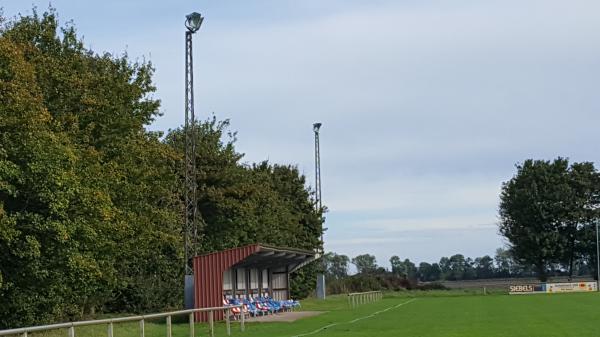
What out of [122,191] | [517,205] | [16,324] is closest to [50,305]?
[16,324]

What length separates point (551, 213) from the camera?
278 feet

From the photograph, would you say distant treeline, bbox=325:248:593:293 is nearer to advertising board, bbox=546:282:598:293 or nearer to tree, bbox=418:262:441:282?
tree, bbox=418:262:441:282

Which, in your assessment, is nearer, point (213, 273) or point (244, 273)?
point (213, 273)

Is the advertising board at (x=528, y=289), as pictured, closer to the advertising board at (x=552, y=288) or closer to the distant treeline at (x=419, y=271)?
the advertising board at (x=552, y=288)

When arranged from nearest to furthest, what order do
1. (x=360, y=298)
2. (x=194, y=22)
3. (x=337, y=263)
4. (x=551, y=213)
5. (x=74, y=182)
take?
(x=74, y=182) → (x=194, y=22) → (x=360, y=298) → (x=551, y=213) → (x=337, y=263)

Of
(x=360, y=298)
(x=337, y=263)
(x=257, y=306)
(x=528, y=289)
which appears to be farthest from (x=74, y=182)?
(x=337, y=263)

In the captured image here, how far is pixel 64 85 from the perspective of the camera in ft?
92.2

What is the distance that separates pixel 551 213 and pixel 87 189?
6900 cm

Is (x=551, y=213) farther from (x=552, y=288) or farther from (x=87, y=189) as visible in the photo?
(x=87, y=189)

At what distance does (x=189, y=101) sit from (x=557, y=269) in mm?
68479

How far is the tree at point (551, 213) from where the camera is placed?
275ft

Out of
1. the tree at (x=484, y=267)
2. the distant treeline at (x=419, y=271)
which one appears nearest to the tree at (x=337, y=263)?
the distant treeline at (x=419, y=271)

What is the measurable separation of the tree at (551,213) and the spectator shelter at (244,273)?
142ft

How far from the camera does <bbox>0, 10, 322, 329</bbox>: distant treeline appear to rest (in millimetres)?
22016
